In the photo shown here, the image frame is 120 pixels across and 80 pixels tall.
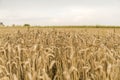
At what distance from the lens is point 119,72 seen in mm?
2994

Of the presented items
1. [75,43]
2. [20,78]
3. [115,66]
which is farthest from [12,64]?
[75,43]

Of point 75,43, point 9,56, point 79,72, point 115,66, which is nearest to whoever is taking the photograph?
point 115,66

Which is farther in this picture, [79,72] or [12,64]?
[12,64]

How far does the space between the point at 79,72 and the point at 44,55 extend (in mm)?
602

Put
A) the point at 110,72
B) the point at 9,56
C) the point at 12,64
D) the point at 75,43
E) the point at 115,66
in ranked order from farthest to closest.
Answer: the point at 75,43
the point at 9,56
the point at 12,64
the point at 115,66
the point at 110,72

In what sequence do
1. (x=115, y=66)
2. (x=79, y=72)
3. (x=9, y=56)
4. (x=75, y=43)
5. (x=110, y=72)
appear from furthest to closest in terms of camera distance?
(x=75, y=43), (x=9, y=56), (x=79, y=72), (x=115, y=66), (x=110, y=72)

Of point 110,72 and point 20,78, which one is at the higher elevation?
point 110,72

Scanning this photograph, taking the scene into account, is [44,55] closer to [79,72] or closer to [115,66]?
[79,72]

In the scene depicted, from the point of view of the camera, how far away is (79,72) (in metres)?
3.37

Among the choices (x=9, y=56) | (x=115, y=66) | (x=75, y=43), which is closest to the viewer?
(x=115, y=66)

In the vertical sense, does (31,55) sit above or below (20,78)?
above

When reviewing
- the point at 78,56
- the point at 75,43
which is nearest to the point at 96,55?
the point at 78,56

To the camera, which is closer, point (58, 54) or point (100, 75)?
point (100, 75)

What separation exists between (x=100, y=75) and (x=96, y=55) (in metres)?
1.07
